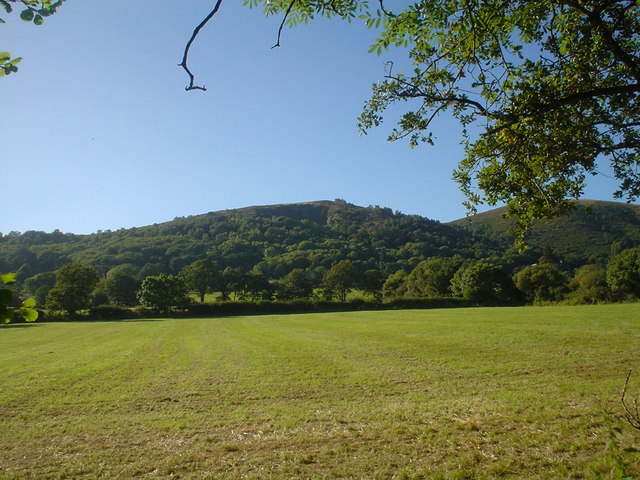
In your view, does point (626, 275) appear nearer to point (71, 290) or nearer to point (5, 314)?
point (5, 314)

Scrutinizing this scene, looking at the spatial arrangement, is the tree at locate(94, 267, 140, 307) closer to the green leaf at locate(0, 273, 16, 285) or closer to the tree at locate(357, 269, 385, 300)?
the tree at locate(357, 269, 385, 300)

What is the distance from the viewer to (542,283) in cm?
8712

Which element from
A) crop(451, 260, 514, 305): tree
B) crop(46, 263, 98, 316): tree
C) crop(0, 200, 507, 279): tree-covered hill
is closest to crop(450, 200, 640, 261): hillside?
crop(0, 200, 507, 279): tree-covered hill

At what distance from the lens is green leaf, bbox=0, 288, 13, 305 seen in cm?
209

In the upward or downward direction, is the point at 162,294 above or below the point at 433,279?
below

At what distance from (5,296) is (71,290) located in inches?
3042

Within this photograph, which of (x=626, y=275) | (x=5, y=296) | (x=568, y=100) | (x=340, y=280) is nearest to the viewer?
(x=5, y=296)

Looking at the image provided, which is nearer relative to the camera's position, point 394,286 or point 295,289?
point 295,289

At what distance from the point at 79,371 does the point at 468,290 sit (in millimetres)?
74574

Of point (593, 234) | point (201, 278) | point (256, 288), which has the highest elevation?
point (593, 234)

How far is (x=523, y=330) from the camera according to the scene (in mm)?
23203

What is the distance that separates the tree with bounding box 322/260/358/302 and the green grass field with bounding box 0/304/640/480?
87357 mm

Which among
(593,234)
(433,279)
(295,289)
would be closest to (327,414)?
(295,289)

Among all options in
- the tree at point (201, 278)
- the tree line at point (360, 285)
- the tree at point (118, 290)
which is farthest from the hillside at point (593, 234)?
the tree at point (118, 290)
